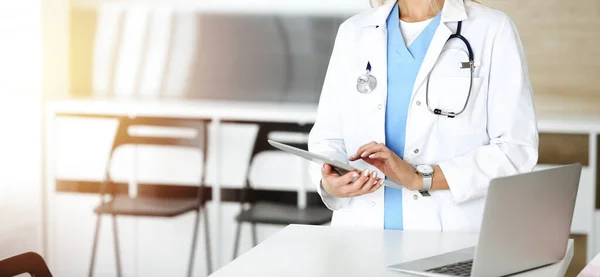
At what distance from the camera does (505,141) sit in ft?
6.83

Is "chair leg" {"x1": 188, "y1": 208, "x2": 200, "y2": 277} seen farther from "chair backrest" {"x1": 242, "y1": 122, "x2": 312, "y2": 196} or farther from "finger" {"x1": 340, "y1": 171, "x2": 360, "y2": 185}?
"finger" {"x1": 340, "y1": 171, "x2": 360, "y2": 185}

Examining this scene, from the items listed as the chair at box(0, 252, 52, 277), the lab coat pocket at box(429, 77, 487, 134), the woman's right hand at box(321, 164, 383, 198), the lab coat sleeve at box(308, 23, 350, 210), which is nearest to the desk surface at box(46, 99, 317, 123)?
the lab coat sleeve at box(308, 23, 350, 210)

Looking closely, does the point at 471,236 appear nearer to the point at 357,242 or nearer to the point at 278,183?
the point at 357,242

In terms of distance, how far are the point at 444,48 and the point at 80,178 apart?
2609 millimetres

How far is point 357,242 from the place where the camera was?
76.8 inches

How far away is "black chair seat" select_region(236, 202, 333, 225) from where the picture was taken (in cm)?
389

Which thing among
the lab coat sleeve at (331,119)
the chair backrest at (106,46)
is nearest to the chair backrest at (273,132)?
the chair backrest at (106,46)

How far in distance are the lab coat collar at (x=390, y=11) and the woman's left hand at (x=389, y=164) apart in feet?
1.26

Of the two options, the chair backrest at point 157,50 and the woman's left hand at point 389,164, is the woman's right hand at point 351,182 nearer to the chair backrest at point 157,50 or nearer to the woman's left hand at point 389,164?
the woman's left hand at point 389,164

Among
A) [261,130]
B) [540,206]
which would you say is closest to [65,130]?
[261,130]

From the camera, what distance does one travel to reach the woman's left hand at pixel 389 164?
78.7 inches

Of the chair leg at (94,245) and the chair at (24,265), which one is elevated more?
the chair at (24,265)

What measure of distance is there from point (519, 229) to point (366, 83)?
73cm

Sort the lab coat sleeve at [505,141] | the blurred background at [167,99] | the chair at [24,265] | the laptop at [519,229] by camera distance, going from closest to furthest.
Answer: the laptop at [519,229], the chair at [24,265], the lab coat sleeve at [505,141], the blurred background at [167,99]
